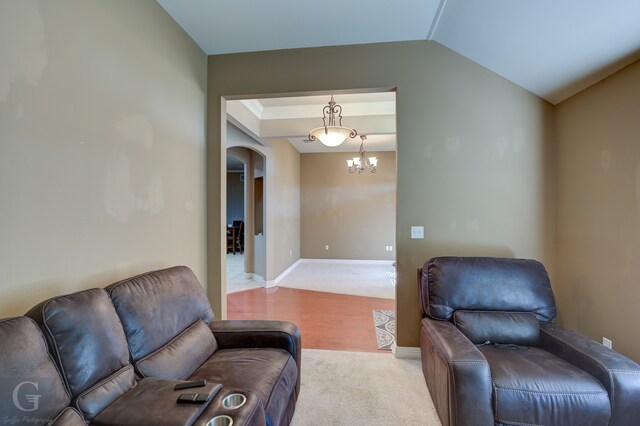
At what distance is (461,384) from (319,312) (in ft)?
8.68

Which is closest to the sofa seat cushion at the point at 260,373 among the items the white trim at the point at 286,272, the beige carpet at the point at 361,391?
the beige carpet at the point at 361,391

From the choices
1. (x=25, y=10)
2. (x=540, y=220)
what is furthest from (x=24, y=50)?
(x=540, y=220)

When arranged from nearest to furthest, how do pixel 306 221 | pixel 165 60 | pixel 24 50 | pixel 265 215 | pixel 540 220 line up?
pixel 24 50, pixel 165 60, pixel 540 220, pixel 265 215, pixel 306 221

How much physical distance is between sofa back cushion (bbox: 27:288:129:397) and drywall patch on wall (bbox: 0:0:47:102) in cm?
95

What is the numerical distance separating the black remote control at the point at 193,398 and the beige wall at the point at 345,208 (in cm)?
652

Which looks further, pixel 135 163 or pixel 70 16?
pixel 135 163

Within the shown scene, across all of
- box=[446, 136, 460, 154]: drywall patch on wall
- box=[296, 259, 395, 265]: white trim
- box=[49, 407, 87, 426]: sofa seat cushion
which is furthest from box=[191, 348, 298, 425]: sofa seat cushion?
box=[296, 259, 395, 265]: white trim

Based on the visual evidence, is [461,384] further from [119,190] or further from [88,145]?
[88,145]

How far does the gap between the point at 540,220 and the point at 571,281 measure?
1.91 ft

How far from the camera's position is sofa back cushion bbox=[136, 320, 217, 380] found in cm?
138

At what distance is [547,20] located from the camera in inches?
76.6

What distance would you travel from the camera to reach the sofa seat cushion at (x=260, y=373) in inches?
54.3

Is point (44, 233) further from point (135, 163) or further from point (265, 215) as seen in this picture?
point (265, 215)

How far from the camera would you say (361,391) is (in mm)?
2127
